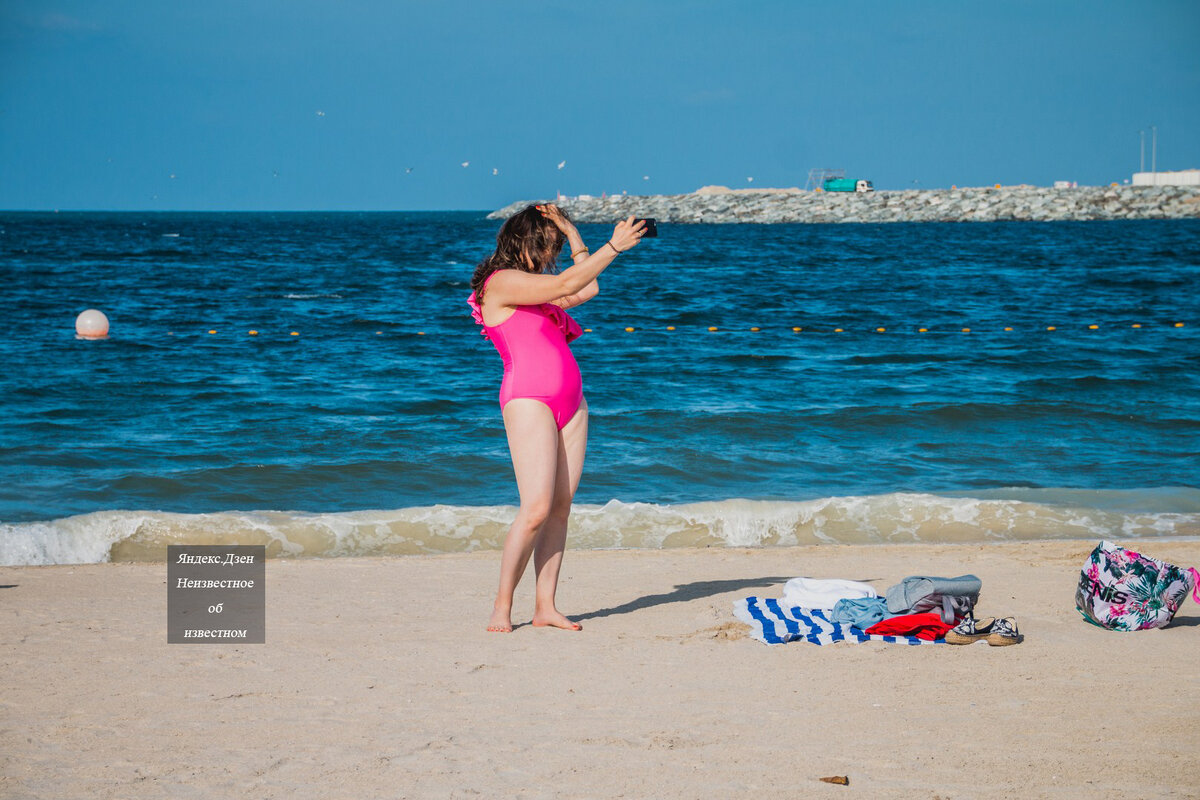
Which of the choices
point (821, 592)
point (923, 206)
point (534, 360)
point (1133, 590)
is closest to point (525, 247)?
point (534, 360)

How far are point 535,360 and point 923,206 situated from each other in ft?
278

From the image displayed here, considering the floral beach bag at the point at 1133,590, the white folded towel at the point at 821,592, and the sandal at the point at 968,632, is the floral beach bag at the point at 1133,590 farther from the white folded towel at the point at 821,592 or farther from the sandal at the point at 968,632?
the white folded towel at the point at 821,592

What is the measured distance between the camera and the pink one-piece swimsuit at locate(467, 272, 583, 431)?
4.32 m

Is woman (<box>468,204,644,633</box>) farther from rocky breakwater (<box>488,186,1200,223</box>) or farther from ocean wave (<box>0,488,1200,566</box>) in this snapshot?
rocky breakwater (<box>488,186,1200,223</box>)

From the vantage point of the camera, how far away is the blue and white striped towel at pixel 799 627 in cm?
462

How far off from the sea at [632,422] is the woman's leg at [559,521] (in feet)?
8.48

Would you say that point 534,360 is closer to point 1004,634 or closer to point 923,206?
point 1004,634

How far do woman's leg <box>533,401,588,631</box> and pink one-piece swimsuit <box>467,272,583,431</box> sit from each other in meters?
0.12

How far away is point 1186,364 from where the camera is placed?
15242 millimetres

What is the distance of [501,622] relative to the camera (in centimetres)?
473

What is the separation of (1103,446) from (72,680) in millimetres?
9454

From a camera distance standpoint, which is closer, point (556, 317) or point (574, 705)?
point (574, 705)

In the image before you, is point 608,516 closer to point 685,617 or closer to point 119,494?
point 685,617

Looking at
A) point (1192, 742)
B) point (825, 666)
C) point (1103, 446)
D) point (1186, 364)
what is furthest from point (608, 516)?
point (1186, 364)
